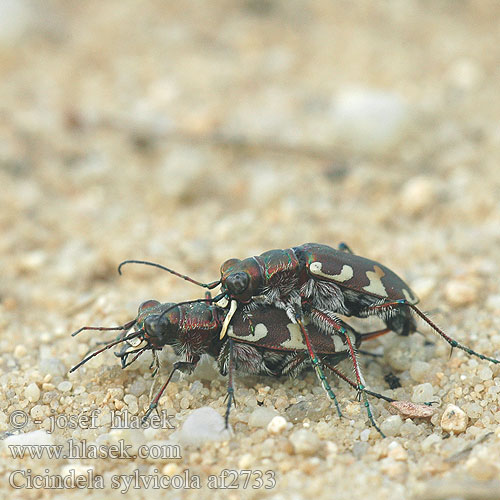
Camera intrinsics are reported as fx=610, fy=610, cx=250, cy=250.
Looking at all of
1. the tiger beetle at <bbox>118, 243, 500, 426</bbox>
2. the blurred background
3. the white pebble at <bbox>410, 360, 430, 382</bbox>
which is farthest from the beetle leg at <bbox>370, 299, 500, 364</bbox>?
the blurred background

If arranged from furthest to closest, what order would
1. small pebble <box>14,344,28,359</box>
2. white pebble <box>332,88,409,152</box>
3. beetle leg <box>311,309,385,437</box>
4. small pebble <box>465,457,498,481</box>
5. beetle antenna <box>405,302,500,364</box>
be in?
white pebble <box>332,88,409,152</box>, small pebble <box>14,344,28,359</box>, beetle antenna <box>405,302,500,364</box>, beetle leg <box>311,309,385,437</box>, small pebble <box>465,457,498,481</box>

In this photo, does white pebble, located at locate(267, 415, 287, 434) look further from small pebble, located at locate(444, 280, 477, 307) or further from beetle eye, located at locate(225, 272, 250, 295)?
small pebble, located at locate(444, 280, 477, 307)

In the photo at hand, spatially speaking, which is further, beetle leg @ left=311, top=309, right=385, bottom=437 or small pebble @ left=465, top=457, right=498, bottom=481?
beetle leg @ left=311, top=309, right=385, bottom=437

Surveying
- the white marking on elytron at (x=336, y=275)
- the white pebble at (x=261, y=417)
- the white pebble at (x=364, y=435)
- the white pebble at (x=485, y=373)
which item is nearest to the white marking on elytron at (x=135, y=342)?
the white pebble at (x=261, y=417)

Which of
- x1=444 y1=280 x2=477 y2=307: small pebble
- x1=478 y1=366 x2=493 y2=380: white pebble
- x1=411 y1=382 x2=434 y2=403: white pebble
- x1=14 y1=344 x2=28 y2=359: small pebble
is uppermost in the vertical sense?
x1=444 y1=280 x2=477 y2=307: small pebble

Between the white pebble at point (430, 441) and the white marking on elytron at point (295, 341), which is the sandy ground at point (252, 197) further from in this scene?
the white marking on elytron at point (295, 341)

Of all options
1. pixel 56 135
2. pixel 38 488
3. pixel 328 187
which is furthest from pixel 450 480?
pixel 56 135

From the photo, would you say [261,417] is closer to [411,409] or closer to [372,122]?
[411,409]
